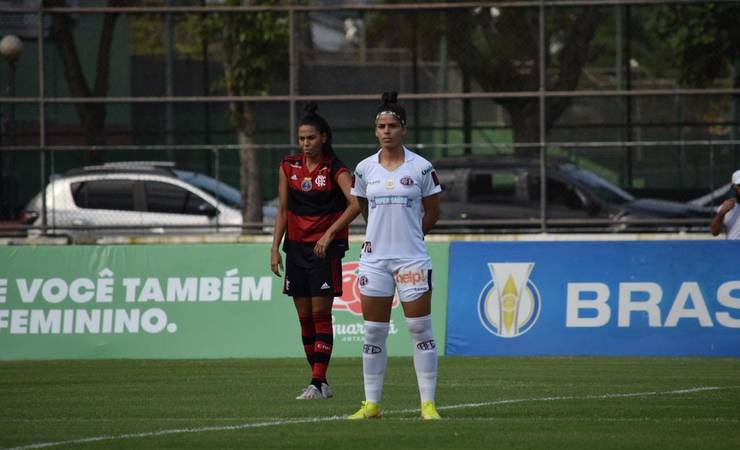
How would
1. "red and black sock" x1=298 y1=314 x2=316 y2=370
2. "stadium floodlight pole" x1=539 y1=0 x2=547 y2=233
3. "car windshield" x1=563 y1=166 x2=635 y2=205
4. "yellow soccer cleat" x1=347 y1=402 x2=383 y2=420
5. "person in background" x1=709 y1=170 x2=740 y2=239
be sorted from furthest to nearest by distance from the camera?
"car windshield" x1=563 y1=166 x2=635 y2=205 → "stadium floodlight pole" x1=539 y1=0 x2=547 y2=233 → "person in background" x1=709 y1=170 x2=740 y2=239 → "red and black sock" x1=298 y1=314 x2=316 y2=370 → "yellow soccer cleat" x1=347 y1=402 x2=383 y2=420

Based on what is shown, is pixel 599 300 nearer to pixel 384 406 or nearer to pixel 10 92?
pixel 384 406

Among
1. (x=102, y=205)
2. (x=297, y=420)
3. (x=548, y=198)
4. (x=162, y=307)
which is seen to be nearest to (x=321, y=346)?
(x=297, y=420)

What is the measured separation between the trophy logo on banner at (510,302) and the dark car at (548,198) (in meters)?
3.29

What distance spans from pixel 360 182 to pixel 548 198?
1050 centimetres

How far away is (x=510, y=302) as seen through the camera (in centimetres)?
1556

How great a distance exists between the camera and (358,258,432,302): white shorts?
29.6 feet

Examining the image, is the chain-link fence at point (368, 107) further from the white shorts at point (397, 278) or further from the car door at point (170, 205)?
the white shorts at point (397, 278)

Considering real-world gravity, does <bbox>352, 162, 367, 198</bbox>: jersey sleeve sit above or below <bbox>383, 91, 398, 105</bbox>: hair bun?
below

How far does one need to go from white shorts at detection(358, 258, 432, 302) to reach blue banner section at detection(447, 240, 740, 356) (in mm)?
6550

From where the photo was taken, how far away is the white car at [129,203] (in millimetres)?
19875

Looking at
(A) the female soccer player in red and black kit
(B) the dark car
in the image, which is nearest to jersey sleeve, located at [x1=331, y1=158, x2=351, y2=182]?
(A) the female soccer player in red and black kit

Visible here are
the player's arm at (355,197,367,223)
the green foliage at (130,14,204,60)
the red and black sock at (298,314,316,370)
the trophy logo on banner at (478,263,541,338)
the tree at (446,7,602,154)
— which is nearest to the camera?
the player's arm at (355,197,367,223)

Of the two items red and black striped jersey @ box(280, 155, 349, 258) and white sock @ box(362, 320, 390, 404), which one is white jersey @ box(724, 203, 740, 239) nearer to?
red and black striped jersey @ box(280, 155, 349, 258)

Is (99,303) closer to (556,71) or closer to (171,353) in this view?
(171,353)
